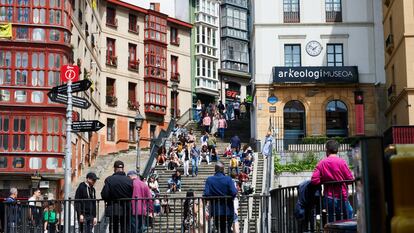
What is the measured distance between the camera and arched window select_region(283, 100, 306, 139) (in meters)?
43.8

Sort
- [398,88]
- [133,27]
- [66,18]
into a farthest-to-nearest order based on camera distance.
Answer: [133,27] < [66,18] < [398,88]

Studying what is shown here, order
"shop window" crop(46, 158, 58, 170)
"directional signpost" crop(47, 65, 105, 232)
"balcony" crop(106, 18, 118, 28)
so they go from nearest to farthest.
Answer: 1. "directional signpost" crop(47, 65, 105, 232)
2. "shop window" crop(46, 158, 58, 170)
3. "balcony" crop(106, 18, 118, 28)

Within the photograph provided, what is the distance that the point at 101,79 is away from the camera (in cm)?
5759

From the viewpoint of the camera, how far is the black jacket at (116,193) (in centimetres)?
1376

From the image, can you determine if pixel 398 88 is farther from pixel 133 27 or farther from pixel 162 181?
pixel 133 27

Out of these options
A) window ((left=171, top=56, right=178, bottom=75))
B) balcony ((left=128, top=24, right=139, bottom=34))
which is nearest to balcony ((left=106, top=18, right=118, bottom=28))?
balcony ((left=128, top=24, right=139, bottom=34))

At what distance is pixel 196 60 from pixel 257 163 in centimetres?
3671

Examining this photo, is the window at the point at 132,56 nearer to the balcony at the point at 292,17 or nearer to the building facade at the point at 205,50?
the building facade at the point at 205,50

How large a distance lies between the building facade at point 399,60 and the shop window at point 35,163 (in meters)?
19.0

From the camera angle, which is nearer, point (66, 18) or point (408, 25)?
point (408, 25)

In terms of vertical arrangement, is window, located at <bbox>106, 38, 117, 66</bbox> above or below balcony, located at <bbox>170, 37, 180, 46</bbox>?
below

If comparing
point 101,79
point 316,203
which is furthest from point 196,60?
point 316,203

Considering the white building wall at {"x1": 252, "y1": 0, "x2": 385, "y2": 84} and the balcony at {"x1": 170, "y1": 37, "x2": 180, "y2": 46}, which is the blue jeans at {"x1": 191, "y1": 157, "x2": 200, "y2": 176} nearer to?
the white building wall at {"x1": 252, "y1": 0, "x2": 385, "y2": 84}

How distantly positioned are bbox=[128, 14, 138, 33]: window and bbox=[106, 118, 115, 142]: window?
28.2ft
